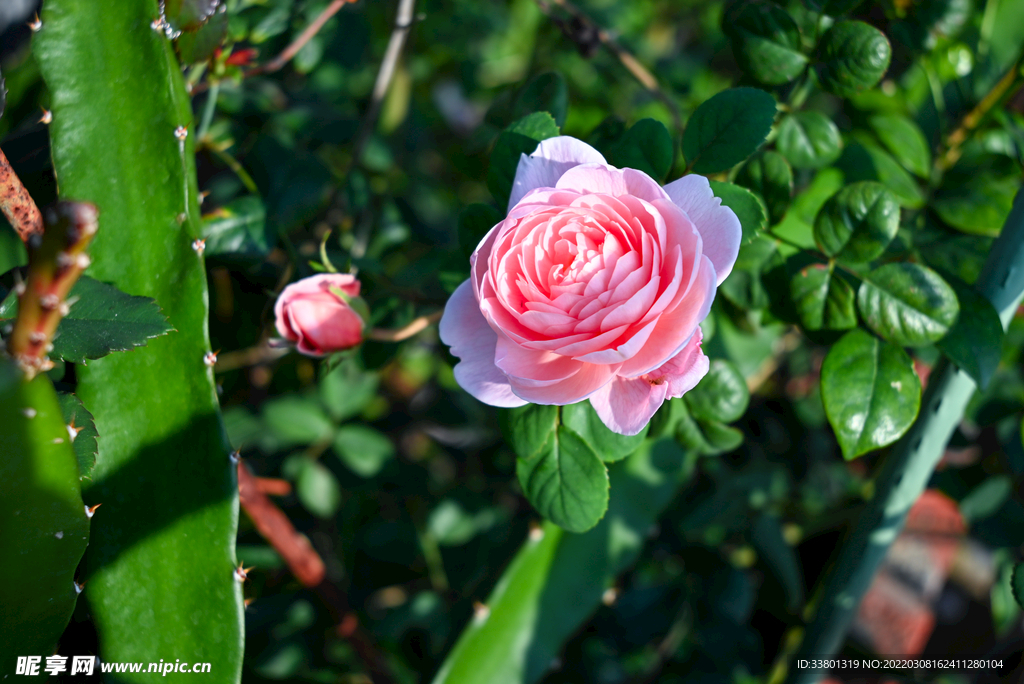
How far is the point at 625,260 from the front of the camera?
21.4 inches

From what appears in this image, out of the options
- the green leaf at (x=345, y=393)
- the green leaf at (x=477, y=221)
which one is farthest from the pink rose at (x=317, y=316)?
the green leaf at (x=345, y=393)

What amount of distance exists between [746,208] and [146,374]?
74cm

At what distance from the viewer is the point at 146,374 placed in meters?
0.74

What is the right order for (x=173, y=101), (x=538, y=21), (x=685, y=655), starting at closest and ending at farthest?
(x=173, y=101), (x=685, y=655), (x=538, y=21)

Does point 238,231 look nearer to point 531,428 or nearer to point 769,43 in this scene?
point 531,428

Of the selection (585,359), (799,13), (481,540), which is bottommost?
(481,540)

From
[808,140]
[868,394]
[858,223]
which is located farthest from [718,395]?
[808,140]

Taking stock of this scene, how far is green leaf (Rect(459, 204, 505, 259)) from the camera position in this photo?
0.71 metres

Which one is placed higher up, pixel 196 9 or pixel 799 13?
pixel 196 9

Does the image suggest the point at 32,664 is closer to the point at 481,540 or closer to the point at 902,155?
the point at 481,540

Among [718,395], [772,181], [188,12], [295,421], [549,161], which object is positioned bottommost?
[295,421]

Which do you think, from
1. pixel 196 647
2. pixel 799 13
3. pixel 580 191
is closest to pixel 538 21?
pixel 799 13

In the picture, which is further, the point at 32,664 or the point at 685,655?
the point at 685,655

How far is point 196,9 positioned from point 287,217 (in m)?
0.34
